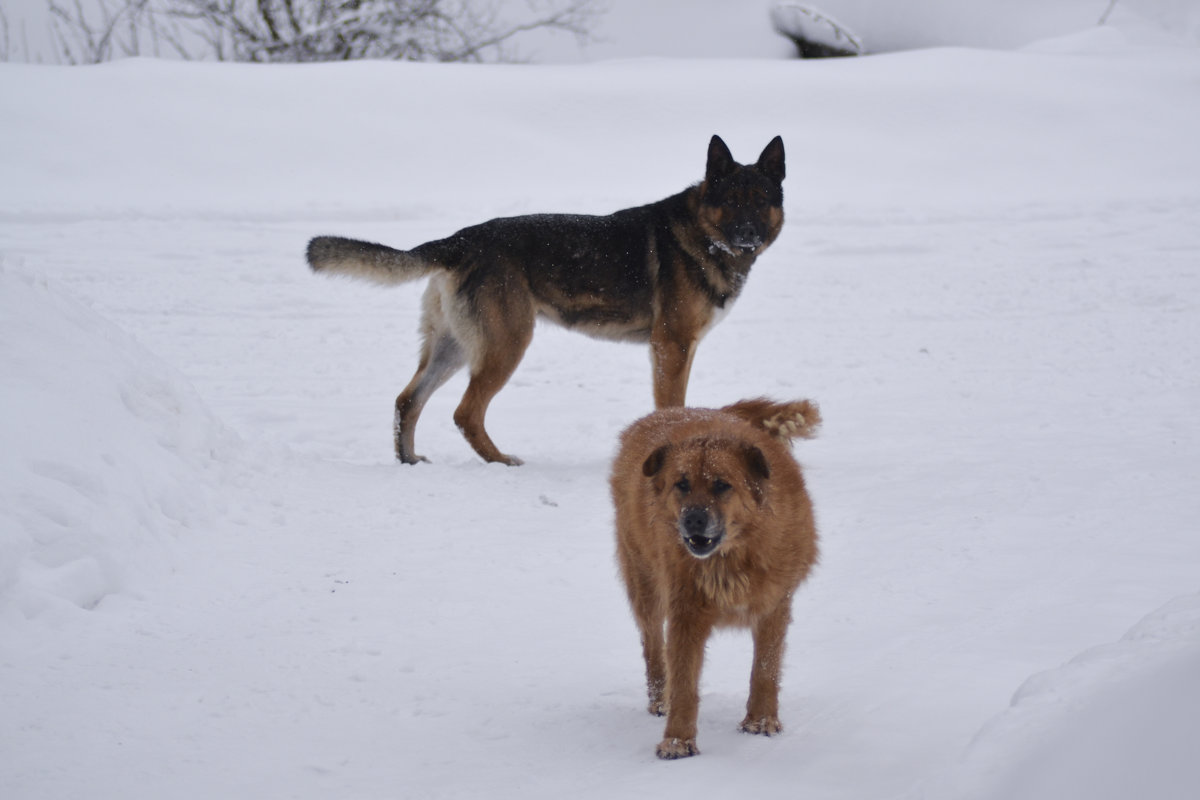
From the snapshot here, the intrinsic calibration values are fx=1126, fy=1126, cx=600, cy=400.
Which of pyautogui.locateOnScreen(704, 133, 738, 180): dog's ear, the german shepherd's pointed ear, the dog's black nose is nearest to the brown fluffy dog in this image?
the dog's black nose

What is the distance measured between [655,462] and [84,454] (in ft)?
8.30

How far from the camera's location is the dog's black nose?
3.28 m

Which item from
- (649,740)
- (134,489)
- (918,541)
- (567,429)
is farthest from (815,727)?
(567,429)

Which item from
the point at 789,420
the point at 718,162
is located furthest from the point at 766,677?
the point at 718,162

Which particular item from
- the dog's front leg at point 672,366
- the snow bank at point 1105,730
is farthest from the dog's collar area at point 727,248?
the snow bank at point 1105,730

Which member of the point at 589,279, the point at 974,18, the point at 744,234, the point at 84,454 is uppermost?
the point at 974,18

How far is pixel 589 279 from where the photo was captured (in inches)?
295

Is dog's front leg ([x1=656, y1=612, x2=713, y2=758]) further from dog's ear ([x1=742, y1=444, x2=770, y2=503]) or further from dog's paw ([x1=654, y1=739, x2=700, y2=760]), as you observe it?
dog's ear ([x1=742, y1=444, x2=770, y2=503])

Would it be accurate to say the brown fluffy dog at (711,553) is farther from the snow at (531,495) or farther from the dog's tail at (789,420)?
the dog's tail at (789,420)

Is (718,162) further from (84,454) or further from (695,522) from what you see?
(695,522)

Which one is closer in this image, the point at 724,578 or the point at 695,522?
the point at 695,522

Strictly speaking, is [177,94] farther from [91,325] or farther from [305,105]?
[91,325]

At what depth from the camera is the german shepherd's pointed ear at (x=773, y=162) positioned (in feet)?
25.2

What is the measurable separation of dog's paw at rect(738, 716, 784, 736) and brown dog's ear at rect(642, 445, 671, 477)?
854 millimetres
